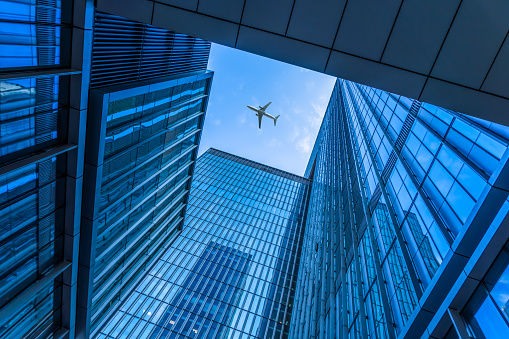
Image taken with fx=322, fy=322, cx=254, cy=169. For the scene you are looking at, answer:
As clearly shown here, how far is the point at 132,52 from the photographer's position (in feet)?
55.5

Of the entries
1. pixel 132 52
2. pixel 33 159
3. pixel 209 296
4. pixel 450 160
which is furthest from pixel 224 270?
pixel 33 159

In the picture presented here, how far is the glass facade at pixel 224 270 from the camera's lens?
47.7 m

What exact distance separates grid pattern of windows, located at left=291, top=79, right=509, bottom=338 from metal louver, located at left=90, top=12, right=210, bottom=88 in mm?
15520

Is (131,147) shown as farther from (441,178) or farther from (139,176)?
(441,178)

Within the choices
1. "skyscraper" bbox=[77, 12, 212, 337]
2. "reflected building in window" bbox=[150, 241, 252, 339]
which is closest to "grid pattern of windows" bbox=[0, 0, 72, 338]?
"skyscraper" bbox=[77, 12, 212, 337]

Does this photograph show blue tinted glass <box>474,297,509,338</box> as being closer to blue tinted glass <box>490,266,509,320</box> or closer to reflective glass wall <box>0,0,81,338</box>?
blue tinted glass <box>490,266,509,320</box>

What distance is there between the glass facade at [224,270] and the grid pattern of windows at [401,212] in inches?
926

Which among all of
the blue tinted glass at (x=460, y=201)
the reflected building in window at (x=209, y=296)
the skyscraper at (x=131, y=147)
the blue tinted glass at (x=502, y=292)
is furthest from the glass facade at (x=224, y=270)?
the blue tinted glass at (x=502, y=292)

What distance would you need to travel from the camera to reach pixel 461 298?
29.9ft

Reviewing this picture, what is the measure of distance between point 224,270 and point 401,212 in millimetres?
47392

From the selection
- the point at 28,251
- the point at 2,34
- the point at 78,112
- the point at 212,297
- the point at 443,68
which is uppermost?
the point at 443,68

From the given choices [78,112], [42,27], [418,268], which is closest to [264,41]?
[42,27]

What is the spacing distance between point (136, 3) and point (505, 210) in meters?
10.7

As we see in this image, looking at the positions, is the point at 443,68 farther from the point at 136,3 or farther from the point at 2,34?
the point at 2,34
